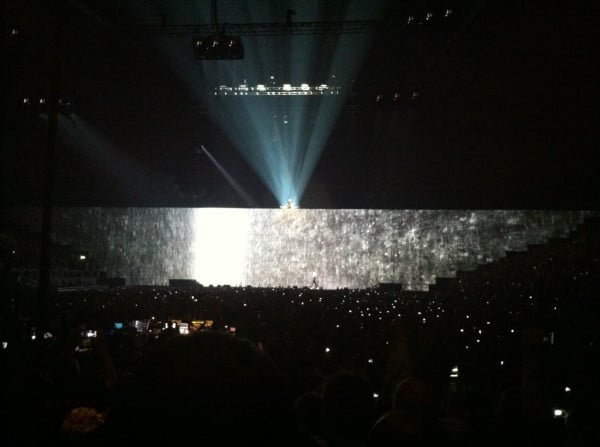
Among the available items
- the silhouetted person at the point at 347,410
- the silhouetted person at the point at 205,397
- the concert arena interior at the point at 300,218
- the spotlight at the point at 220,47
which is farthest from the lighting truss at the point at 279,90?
the silhouetted person at the point at 205,397

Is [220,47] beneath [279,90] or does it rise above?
beneath

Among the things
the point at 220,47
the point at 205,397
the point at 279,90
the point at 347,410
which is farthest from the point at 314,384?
the point at 279,90

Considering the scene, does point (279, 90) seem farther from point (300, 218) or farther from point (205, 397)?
point (205, 397)

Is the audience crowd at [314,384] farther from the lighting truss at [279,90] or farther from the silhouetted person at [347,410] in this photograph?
the lighting truss at [279,90]

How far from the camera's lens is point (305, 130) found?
22.7 meters

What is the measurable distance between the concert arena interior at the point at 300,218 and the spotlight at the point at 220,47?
0.13 ft

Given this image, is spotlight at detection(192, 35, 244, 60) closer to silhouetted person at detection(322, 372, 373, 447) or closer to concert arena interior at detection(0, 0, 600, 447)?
concert arena interior at detection(0, 0, 600, 447)

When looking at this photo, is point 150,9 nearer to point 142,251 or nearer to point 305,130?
point 305,130

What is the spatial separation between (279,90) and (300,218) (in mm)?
11571

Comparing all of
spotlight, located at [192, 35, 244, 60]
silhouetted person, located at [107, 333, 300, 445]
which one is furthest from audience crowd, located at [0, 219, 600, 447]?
spotlight, located at [192, 35, 244, 60]

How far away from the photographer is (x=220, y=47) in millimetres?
12812

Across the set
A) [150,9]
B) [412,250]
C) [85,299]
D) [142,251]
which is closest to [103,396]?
[150,9]

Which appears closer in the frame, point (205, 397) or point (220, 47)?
point (205, 397)

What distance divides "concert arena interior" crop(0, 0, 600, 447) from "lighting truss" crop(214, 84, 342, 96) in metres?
0.07
